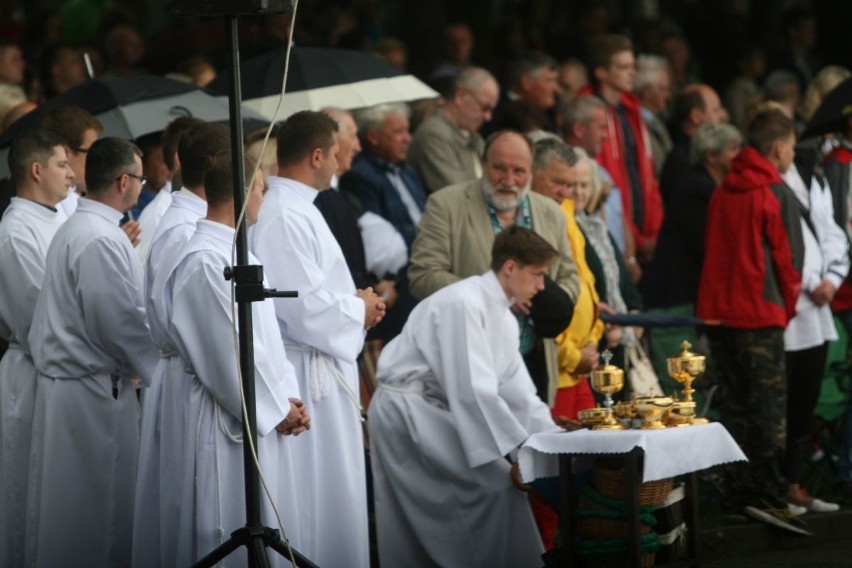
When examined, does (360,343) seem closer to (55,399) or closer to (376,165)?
(55,399)

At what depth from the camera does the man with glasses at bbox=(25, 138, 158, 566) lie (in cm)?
841

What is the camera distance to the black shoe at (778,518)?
10.4 metres

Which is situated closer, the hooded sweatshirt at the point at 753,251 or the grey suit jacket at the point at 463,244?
the grey suit jacket at the point at 463,244

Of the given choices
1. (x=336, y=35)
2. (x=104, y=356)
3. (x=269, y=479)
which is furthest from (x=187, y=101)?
(x=336, y=35)

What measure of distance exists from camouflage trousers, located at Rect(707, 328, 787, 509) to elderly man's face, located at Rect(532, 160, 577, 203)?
1.33 m

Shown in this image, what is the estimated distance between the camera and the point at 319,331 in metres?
8.42

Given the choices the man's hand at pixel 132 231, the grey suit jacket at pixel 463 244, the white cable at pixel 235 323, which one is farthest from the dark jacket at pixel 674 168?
the white cable at pixel 235 323

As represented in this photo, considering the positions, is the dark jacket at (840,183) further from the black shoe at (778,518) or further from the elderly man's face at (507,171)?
the elderly man's face at (507,171)

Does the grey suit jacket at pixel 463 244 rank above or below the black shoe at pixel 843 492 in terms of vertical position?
above

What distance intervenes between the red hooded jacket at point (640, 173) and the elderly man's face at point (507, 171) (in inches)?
110

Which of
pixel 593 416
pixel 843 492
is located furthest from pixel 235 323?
pixel 843 492

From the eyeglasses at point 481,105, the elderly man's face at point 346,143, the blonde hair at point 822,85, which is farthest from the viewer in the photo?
the blonde hair at point 822,85

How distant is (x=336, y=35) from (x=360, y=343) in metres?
7.46

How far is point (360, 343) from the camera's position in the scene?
28.2 ft
